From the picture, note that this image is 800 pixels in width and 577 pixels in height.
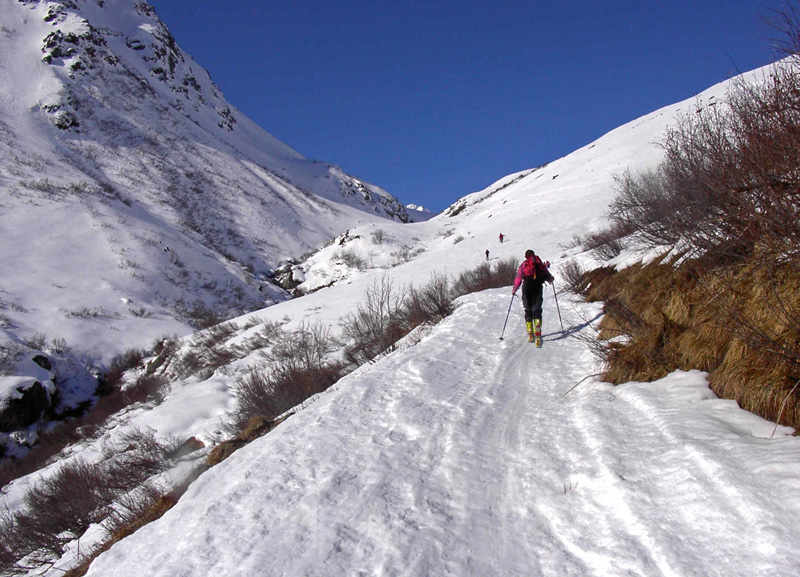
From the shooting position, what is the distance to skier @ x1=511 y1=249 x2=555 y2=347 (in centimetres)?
855

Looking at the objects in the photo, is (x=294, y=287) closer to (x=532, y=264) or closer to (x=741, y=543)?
(x=532, y=264)

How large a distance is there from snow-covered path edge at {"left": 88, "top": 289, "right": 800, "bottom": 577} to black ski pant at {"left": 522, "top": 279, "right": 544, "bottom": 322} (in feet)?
10.7

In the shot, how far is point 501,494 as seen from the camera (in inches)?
138

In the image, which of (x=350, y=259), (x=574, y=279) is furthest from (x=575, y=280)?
(x=350, y=259)

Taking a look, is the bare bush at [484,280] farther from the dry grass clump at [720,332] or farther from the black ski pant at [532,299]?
the dry grass clump at [720,332]

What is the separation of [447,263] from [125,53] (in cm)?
10381

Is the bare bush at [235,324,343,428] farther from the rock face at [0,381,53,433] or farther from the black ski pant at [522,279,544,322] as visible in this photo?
the rock face at [0,381,53,433]

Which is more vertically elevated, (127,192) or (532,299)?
(127,192)

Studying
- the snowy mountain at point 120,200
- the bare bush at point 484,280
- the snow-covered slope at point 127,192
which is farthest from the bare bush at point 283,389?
the snow-covered slope at point 127,192

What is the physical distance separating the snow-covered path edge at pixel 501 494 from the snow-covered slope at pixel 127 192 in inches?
1170

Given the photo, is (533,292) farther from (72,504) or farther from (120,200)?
(120,200)

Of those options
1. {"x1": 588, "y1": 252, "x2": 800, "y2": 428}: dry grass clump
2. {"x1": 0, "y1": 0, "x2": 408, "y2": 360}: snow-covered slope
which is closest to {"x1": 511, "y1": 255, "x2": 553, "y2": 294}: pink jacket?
{"x1": 588, "y1": 252, "x2": 800, "y2": 428}: dry grass clump

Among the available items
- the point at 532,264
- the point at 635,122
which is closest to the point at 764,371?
the point at 532,264

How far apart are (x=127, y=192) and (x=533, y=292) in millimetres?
63819
